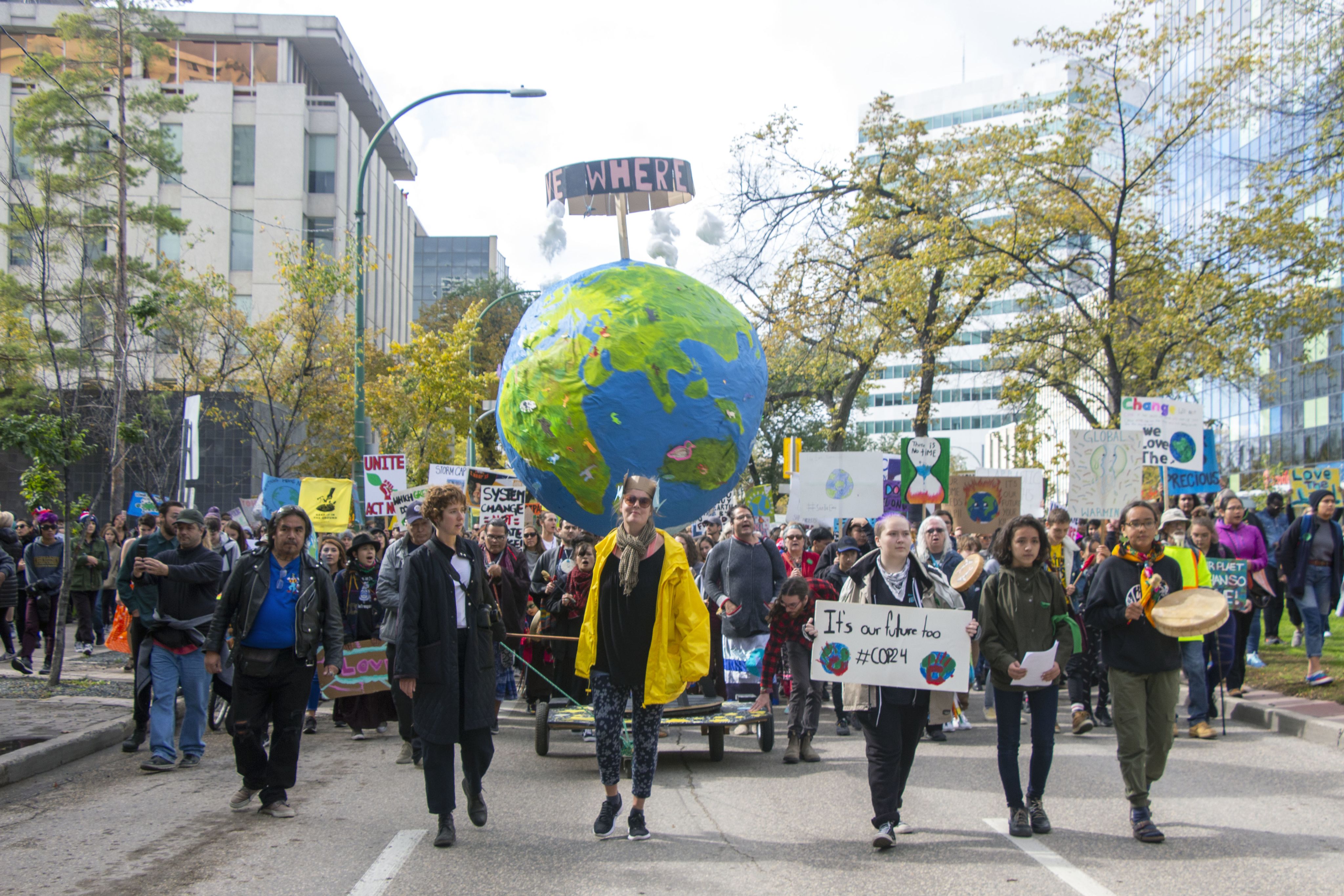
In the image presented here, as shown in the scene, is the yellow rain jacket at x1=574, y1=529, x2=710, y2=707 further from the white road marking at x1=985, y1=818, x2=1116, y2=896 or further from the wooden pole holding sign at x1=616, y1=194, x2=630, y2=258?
the wooden pole holding sign at x1=616, y1=194, x2=630, y2=258

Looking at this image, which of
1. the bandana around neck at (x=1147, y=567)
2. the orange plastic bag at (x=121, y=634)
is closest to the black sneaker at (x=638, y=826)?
the bandana around neck at (x=1147, y=567)

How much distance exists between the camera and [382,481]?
59.6ft

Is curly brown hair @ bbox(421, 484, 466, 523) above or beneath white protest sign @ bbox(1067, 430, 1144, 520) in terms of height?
beneath

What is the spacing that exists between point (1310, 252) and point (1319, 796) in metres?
12.6

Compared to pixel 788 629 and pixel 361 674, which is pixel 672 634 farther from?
pixel 361 674

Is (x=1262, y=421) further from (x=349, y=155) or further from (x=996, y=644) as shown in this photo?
(x=996, y=644)

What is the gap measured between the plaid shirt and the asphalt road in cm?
75

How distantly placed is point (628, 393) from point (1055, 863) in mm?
6506

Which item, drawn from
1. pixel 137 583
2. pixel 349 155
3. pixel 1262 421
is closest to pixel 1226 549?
pixel 137 583

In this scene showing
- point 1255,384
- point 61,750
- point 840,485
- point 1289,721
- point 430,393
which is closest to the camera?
point 61,750

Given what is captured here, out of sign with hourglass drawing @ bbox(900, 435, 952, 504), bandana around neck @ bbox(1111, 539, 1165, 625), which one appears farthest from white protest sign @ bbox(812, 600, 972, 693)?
sign with hourglass drawing @ bbox(900, 435, 952, 504)

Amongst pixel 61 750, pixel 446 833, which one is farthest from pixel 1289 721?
pixel 61 750

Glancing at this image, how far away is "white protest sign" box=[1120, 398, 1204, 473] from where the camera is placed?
46.5 ft

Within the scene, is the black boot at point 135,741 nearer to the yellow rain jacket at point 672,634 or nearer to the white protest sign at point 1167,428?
the yellow rain jacket at point 672,634
